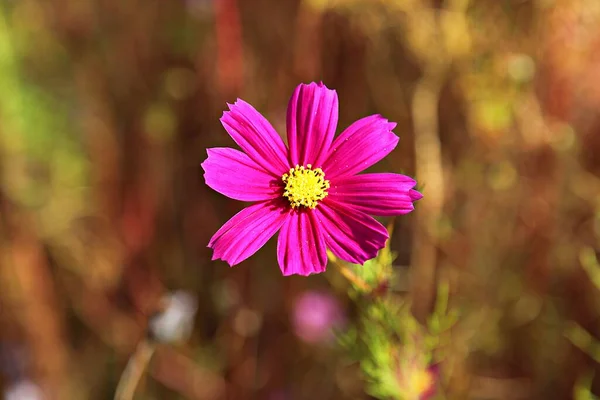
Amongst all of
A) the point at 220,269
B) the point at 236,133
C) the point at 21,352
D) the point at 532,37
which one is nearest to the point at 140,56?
the point at 220,269

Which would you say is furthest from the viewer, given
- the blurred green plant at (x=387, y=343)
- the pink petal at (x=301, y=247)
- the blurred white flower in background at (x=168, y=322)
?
the blurred white flower in background at (x=168, y=322)

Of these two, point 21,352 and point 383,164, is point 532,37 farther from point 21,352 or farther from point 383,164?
point 21,352

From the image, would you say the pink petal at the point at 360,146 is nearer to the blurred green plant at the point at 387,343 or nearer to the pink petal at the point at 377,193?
the pink petal at the point at 377,193

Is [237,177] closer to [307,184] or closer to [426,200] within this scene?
[307,184]

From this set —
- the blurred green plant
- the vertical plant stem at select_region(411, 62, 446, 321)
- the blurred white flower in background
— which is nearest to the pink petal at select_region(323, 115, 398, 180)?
the blurred green plant

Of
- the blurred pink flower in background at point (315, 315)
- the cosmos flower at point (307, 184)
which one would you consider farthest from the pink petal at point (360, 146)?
the blurred pink flower in background at point (315, 315)

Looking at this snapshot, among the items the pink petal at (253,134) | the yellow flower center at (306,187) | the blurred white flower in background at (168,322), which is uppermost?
the pink petal at (253,134)

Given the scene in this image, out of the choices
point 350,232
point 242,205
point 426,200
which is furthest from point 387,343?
point 242,205
